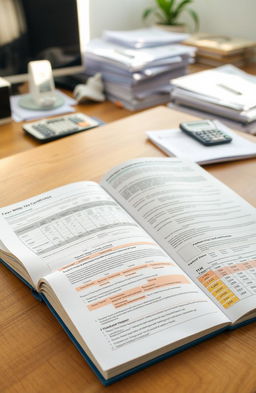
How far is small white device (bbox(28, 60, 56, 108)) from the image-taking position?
1360 millimetres

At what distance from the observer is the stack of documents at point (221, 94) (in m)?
1.21

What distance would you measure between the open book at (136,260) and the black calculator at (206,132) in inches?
8.4

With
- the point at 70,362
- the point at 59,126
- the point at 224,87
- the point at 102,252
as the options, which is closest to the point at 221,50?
the point at 224,87

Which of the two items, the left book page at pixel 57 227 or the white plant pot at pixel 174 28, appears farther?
the white plant pot at pixel 174 28

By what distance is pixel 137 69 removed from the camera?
143 cm

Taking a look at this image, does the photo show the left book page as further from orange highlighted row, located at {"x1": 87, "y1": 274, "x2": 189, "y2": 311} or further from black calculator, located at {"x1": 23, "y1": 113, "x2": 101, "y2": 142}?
black calculator, located at {"x1": 23, "y1": 113, "x2": 101, "y2": 142}

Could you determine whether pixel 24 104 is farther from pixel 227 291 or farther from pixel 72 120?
pixel 227 291

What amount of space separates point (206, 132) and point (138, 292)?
1.98ft

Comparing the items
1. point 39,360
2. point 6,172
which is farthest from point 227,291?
point 6,172

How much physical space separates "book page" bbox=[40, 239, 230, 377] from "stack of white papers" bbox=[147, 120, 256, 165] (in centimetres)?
39

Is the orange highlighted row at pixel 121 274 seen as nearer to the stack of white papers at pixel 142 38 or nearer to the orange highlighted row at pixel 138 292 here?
the orange highlighted row at pixel 138 292

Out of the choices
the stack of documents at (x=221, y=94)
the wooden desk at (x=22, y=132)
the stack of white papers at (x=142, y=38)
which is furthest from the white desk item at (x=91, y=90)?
the stack of documents at (x=221, y=94)

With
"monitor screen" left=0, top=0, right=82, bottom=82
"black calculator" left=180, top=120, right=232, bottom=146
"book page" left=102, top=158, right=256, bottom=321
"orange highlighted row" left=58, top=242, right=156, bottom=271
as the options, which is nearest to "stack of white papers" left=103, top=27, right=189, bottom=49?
"monitor screen" left=0, top=0, right=82, bottom=82

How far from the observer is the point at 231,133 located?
1084 millimetres
